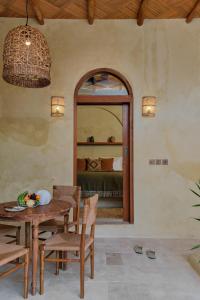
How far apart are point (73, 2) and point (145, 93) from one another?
1804 millimetres

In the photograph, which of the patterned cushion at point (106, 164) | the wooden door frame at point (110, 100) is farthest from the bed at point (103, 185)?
Answer: the wooden door frame at point (110, 100)

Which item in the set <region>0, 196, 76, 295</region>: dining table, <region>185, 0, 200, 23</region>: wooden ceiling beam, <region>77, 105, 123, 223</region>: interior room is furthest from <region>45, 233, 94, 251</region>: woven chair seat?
<region>77, 105, 123, 223</region>: interior room

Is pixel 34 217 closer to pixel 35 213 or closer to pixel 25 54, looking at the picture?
pixel 35 213

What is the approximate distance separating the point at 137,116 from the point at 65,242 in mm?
2515

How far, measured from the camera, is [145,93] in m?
4.28

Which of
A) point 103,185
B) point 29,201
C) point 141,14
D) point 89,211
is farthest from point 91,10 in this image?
point 103,185

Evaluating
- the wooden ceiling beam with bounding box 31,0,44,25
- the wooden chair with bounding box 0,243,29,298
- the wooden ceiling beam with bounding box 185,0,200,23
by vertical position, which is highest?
the wooden ceiling beam with bounding box 185,0,200,23

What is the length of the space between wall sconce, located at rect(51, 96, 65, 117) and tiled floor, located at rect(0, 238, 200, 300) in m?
2.27

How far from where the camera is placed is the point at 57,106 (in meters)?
4.20

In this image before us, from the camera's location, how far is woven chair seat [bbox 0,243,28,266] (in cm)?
208

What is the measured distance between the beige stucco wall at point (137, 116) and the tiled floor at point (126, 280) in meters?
0.99

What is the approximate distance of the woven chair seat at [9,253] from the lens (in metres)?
2.08

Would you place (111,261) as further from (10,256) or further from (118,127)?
(118,127)

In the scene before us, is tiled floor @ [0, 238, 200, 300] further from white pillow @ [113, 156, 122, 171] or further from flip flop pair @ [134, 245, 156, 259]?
white pillow @ [113, 156, 122, 171]
